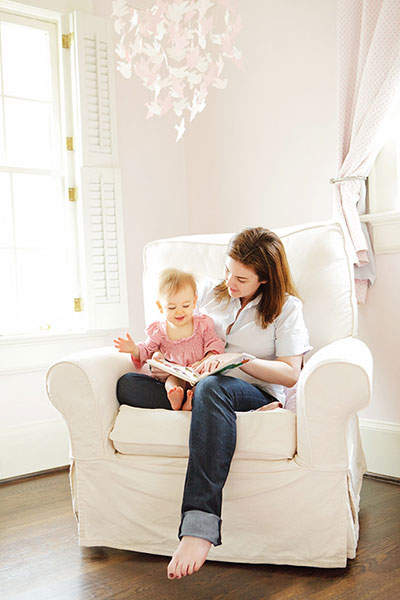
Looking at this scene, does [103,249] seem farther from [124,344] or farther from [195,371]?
[195,371]

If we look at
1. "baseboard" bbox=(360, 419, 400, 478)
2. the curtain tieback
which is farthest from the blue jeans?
the curtain tieback

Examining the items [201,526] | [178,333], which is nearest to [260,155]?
[178,333]

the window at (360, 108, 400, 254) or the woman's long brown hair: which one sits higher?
the window at (360, 108, 400, 254)

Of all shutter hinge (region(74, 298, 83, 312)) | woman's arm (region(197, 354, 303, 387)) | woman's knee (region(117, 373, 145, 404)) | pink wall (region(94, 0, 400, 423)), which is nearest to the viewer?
woman's arm (region(197, 354, 303, 387))

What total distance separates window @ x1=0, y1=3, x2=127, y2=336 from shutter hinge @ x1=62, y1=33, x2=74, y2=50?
0.02 metres

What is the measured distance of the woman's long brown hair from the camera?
6.81ft

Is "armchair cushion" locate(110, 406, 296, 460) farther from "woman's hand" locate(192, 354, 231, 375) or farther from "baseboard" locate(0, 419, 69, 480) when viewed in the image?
"baseboard" locate(0, 419, 69, 480)

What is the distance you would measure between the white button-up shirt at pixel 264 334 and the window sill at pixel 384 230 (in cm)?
67

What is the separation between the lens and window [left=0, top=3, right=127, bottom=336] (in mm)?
3066

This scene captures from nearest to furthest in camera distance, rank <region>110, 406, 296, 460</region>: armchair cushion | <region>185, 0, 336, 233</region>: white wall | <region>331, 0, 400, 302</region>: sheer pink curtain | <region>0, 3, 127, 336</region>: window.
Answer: <region>110, 406, 296, 460</region>: armchair cushion < <region>331, 0, 400, 302</region>: sheer pink curtain < <region>185, 0, 336, 233</region>: white wall < <region>0, 3, 127, 336</region>: window

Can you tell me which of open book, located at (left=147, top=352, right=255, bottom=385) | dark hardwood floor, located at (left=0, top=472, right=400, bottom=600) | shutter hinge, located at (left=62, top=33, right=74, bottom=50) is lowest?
dark hardwood floor, located at (left=0, top=472, right=400, bottom=600)

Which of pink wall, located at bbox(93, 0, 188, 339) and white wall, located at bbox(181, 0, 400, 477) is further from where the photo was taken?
pink wall, located at bbox(93, 0, 188, 339)

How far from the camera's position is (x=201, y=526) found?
5.30ft

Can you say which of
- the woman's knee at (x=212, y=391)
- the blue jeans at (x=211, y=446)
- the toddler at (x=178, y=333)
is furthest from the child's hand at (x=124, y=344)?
the woman's knee at (x=212, y=391)
